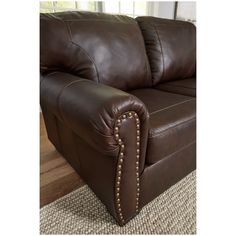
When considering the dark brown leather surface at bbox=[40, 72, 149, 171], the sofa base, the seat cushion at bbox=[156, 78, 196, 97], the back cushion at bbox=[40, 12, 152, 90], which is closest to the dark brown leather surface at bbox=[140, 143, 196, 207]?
the sofa base

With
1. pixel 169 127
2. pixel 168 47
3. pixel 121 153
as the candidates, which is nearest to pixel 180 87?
pixel 168 47

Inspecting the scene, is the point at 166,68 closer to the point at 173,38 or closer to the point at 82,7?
the point at 173,38

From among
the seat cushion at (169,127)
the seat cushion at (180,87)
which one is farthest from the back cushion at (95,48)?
the seat cushion at (169,127)

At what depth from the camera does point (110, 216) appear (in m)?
0.92

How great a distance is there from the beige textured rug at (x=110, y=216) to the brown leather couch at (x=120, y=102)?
68 millimetres

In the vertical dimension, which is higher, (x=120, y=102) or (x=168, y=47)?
(x=168, y=47)

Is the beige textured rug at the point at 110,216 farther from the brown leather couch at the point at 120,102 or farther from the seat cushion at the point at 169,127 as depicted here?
the seat cushion at the point at 169,127

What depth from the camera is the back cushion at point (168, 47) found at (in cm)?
140

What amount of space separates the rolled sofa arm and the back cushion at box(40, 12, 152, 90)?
23 cm

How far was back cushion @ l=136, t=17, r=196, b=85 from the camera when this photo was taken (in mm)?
1401

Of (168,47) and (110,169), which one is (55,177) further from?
(168,47)

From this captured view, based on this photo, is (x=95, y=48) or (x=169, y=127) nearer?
(x=169, y=127)

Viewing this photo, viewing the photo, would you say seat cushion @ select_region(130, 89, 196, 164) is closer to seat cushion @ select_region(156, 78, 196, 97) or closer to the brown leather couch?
the brown leather couch

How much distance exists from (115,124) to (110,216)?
0.51 metres
